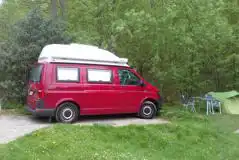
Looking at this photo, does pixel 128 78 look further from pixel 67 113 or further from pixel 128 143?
pixel 128 143

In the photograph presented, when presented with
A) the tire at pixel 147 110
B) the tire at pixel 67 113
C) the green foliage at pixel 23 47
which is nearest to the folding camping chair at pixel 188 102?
the tire at pixel 147 110

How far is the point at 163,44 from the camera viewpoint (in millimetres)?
13406

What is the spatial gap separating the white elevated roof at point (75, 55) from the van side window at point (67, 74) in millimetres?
254

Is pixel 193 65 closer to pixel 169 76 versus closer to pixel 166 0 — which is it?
pixel 169 76

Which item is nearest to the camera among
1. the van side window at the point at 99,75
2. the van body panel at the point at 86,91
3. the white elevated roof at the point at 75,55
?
the van body panel at the point at 86,91

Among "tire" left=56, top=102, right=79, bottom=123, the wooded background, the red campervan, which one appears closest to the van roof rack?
the red campervan

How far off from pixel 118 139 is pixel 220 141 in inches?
108

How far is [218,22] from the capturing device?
1316cm

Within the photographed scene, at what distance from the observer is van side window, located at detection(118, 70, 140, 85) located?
11.1 m

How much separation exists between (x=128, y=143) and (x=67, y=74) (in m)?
3.20

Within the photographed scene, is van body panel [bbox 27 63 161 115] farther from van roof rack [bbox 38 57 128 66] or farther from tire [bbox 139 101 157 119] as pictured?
tire [bbox 139 101 157 119]

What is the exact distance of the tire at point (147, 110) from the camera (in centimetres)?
1141

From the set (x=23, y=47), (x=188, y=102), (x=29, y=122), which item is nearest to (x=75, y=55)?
(x=29, y=122)

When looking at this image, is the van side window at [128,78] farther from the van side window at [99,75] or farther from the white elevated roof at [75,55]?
the van side window at [99,75]
